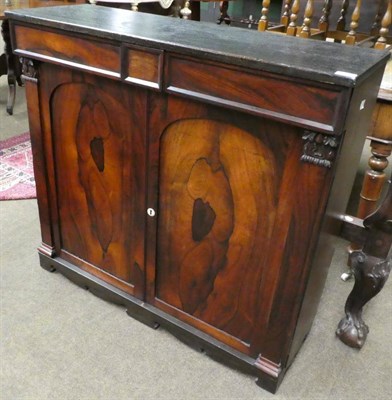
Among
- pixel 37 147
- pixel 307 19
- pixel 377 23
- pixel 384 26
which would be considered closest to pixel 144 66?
pixel 37 147

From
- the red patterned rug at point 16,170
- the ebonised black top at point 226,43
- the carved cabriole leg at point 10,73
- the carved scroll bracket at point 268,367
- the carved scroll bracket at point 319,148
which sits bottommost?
the red patterned rug at point 16,170

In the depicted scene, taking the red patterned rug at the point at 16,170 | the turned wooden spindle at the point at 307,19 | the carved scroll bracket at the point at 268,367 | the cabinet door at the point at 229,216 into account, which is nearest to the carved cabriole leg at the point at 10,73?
the red patterned rug at the point at 16,170

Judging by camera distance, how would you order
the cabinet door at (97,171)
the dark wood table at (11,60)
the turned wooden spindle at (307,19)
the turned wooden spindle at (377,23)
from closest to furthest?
1. the cabinet door at (97,171)
2. the turned wooden spindle at (307,19)
3. the turned wooden spindle at (377,23)
4. the dark wood table at (11,60)

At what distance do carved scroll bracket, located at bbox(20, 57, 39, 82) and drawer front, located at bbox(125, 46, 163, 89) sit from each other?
1.23 ft

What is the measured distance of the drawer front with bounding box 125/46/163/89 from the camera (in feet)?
3.30

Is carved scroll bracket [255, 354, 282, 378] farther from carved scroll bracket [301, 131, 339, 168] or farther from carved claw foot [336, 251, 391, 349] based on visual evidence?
carved scroll bracket [301, 131, 339, 168]

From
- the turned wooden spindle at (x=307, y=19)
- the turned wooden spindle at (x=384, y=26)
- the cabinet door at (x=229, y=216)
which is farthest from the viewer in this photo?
the turned wooden spindle at (x=307, y=19)

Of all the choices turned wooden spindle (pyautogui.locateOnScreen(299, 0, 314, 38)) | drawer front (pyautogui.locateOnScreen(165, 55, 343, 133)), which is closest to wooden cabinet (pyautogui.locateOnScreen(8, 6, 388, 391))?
drawer front (pyautogui.locateOnScreen(165, 55, 343, 133))

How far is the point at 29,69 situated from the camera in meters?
1.29

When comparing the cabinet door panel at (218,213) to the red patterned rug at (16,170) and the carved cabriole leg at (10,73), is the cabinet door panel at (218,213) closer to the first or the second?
the red patterned rug at (16,170)

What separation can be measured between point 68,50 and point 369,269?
106 centimetres

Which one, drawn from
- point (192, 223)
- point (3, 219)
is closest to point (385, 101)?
point (192, 223)

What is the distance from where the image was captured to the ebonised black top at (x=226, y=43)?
851 millimetres

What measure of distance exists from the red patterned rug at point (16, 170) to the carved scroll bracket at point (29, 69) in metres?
0.94
